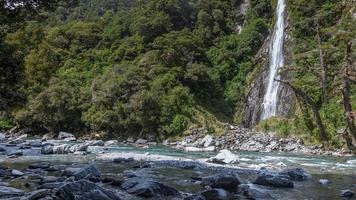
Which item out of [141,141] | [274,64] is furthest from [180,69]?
[141,141]

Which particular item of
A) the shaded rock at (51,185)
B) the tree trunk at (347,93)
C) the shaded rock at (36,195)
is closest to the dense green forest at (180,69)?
the tree trunk at (347,93)

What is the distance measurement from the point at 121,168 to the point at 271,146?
723 inches

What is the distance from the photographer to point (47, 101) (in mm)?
46656

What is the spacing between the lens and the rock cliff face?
134 feet

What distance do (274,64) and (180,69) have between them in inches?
445

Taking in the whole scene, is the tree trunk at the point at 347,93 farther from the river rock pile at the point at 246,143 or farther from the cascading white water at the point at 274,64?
the cascading white water at the point at 274,64

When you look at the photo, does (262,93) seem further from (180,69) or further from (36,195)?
(36,195)

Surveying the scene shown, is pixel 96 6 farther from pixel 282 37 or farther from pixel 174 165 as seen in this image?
pixel 174 165

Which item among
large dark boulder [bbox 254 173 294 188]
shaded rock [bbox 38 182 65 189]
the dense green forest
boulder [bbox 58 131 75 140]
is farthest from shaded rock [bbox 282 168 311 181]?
boulder [bbox 58 131 75 140]

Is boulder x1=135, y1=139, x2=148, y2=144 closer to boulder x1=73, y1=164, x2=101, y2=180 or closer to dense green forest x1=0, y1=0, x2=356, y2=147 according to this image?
dense green forest x1=0, y1=0, x2=356, y2=147

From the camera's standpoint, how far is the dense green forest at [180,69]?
108 ft

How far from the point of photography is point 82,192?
28.7 ft

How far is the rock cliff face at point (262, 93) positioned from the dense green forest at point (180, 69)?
1.20 meters

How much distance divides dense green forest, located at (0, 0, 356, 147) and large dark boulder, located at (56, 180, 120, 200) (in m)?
18.5
